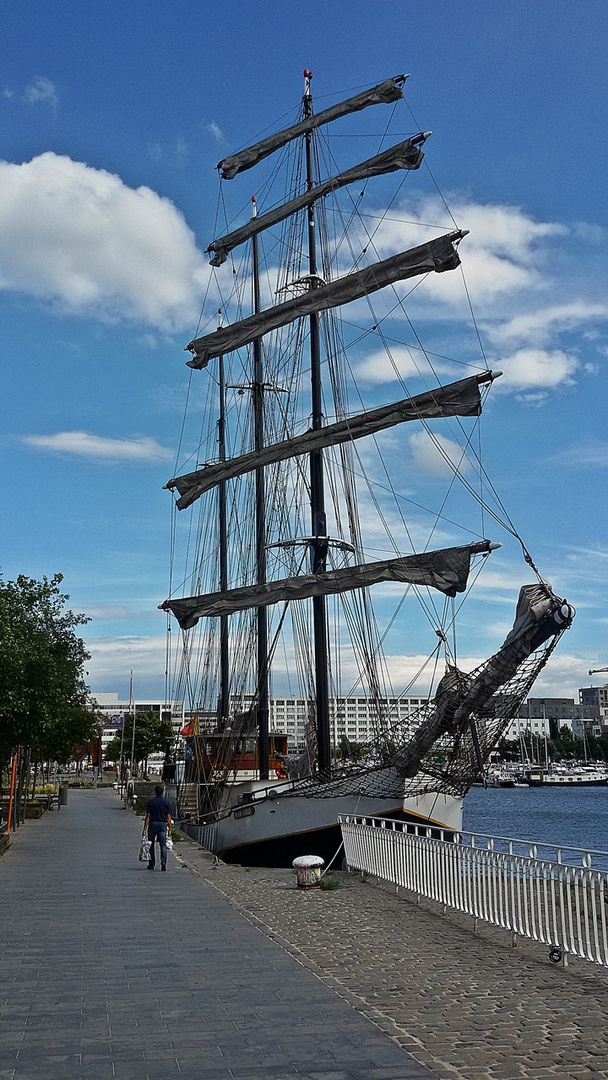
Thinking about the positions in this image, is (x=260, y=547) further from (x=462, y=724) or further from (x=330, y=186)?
(x=462, y=724)

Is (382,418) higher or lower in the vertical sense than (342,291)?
lower

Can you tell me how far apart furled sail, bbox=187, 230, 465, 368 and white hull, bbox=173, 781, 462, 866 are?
48.0ft

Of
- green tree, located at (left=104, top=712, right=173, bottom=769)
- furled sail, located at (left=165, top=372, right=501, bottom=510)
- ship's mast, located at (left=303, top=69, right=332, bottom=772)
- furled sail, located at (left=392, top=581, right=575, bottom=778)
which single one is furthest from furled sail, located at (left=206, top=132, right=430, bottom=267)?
green tree, located at (left=104, top=712, right=173, bottom=769)

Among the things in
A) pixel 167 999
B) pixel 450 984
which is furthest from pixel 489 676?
pixel 167 999

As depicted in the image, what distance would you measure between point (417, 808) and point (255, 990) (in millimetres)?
16193

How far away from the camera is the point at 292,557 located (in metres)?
33.7

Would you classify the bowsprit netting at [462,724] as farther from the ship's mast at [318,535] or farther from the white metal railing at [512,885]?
the white metal railing at [512,885]

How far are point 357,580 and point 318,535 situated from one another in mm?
2795

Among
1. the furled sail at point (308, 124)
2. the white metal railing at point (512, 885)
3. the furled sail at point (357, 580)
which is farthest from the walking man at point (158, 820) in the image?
the furled sail at point (308, 124)

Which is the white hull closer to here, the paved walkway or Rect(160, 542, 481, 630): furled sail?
Rect(160, 542, 481, 630): furled sail

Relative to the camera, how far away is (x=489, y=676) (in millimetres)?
22062

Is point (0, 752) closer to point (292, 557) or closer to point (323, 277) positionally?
point (292, 557)

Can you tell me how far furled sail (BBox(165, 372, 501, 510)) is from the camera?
2630 centimetres

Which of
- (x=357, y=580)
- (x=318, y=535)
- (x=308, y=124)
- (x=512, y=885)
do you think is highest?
(x=308, y=124)
